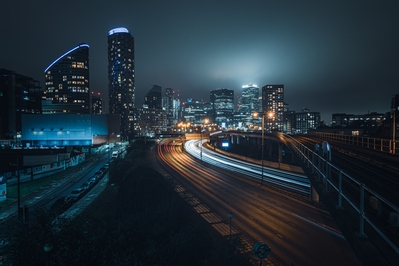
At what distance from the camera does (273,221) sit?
53.5 feet

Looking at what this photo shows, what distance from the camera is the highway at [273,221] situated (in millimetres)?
12102

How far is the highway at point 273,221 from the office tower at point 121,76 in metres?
136

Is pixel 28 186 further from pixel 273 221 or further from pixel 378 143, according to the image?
pixel 378 143

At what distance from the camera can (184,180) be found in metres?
30.9

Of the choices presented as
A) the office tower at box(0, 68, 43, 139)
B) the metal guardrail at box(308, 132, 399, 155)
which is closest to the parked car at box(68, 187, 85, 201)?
the metal guardrail at box(308, 132, 399, 155)

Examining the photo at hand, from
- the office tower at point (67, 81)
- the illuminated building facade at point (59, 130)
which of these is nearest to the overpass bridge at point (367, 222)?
the illuminated building facade at point (59, 130)

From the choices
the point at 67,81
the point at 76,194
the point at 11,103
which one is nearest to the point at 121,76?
the point at 67,81

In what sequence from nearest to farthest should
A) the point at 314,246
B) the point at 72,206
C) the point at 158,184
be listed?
1. the point at 314,246
2. the point at 158,184
3. the point at 72,206

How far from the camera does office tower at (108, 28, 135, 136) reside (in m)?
154

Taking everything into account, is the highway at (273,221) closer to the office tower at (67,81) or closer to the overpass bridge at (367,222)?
the overpass bridge at (367,222)

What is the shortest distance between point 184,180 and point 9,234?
73.0 feet

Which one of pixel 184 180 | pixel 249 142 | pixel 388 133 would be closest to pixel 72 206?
pixel 184 180

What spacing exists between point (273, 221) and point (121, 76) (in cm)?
15718

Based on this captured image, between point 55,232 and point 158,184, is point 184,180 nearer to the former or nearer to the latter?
point 158,184
